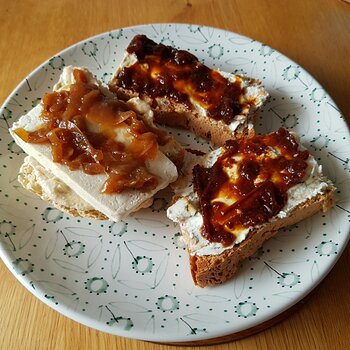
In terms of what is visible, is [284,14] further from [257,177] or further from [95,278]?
[95,278]

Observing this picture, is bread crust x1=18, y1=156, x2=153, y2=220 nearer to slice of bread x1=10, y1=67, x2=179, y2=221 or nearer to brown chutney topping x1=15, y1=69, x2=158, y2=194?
slice of bread x1=10, y1=67, x2=179, y2=221

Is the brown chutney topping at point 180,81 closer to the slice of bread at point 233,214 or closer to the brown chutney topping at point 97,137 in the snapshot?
the brown chutney topping at point 97,137

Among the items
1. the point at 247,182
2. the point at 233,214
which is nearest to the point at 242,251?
the point at 233,214

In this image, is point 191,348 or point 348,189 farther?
point 348,189

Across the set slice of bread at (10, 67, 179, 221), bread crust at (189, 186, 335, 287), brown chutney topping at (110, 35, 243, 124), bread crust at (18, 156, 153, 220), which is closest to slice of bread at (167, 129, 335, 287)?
bread crust at (189, 186, 335, 287)

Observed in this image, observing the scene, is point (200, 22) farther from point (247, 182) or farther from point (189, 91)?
point (247, 182)

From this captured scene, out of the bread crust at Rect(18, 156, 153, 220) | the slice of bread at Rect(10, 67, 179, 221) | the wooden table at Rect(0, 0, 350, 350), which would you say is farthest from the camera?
the wooden table at Rect(0, 0, 350, 350)

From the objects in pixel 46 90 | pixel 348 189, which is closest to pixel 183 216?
pixel 348 189

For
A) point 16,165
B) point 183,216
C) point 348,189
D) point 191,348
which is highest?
point 348,189
